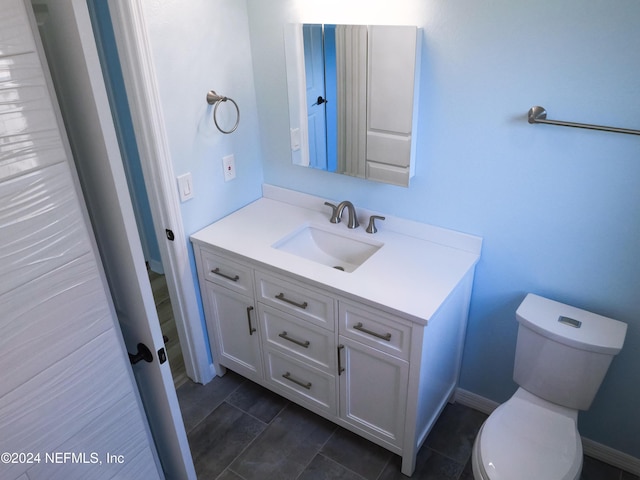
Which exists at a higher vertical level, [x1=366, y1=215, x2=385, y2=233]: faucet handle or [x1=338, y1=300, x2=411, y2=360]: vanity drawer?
[x1=366, y1=215, x2=385, y2=233]: faucet handle

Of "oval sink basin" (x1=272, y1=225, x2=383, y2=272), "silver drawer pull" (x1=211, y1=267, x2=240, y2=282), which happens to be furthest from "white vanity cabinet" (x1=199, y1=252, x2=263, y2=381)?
"oval sink basin" (x1=272, y1=225, x2=383, y2=272)

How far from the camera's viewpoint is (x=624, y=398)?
202cm

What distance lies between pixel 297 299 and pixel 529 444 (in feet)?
3.25

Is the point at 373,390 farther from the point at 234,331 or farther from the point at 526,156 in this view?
the point at 526,156

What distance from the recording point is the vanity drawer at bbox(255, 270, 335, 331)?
2.01 metres

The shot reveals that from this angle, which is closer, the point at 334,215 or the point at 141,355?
the point at 141,355

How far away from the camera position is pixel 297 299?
2.08 meters

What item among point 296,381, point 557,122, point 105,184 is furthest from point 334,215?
point 105,184

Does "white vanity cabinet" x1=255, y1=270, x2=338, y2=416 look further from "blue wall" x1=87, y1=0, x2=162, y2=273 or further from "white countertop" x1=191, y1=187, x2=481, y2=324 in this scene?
"blue wall" x1=87, y1=0, x2=162, y2=273

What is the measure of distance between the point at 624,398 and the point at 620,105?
116cm

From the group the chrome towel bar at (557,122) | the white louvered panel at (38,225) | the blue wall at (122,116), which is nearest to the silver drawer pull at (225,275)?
the blue wall at (122,116)

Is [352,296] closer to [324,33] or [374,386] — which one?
[374,386]

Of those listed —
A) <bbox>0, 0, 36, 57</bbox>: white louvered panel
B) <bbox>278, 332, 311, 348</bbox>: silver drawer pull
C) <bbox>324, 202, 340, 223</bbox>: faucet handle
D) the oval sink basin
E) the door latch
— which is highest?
<bbox>0, 0, 36, 57</bbox>: white louvered panel

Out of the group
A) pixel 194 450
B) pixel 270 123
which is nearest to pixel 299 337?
pixel 194 450
